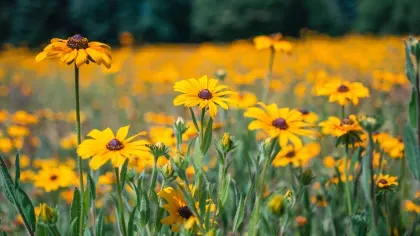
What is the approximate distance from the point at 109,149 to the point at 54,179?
110 cm

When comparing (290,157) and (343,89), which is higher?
(343,89)

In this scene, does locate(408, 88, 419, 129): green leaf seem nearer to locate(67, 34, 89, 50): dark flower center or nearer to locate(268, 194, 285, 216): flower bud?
locate(268, 194, 285, 216): flower bud

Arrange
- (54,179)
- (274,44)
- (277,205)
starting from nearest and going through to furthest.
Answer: (277,205) < (54,179) < (274,44)

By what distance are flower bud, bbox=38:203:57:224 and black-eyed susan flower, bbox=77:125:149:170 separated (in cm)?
14

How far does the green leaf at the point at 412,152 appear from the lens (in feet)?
3.85

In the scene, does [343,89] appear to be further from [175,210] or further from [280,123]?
[175,210]

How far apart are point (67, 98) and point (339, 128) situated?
4.67m

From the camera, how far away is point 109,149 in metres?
1.05

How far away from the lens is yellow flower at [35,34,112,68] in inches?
44.0

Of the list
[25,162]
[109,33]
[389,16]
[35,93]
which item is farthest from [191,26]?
[25,162]

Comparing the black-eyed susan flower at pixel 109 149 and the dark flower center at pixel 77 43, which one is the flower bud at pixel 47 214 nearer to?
the black-eyed susan flower at pixel 109 149

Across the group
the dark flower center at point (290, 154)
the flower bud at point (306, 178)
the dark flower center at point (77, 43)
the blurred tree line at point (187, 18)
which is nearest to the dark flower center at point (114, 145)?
the dark flower center at point (77, 43)

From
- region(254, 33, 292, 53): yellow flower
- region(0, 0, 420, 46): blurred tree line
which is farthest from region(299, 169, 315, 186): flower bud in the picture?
region(0, 0, 420, 46): blurred tree line

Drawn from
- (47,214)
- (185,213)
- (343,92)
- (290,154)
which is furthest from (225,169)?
(290,154)
